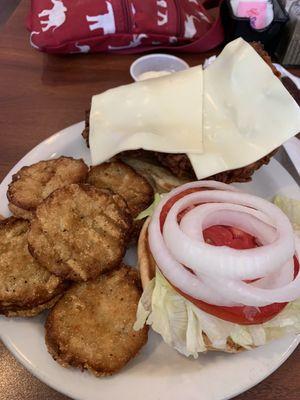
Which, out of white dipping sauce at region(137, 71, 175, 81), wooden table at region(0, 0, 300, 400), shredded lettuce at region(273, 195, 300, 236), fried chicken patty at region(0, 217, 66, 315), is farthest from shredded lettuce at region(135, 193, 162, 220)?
white dipping sauce at region(137, 71, 175, 81)

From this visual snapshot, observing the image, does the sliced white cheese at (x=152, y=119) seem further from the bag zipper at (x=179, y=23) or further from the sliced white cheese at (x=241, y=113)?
the bag zipper at (x=179, y=23)

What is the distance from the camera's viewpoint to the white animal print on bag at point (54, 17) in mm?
2596

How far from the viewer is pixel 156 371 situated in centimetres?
148

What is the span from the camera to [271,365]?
146cm

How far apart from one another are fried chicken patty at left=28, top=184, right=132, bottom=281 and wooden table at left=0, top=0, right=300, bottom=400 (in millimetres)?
633

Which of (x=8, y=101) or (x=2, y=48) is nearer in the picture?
→ (x=8, y=101)

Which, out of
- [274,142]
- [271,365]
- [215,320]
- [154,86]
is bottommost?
[271,365]

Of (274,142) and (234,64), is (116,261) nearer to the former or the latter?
(274,142)

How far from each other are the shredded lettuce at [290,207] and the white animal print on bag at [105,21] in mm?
1538

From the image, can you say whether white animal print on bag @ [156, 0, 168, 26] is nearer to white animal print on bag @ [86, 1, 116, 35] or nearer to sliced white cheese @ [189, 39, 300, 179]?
white animal print on bag @ [86, 1, 116, 35]

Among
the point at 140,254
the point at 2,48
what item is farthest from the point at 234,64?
the point at 2,48

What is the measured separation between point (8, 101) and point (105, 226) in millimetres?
1255

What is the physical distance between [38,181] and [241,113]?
38.3 inches

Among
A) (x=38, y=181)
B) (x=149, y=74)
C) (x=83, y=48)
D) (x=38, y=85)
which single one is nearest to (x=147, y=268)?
(x=38, y=181)
